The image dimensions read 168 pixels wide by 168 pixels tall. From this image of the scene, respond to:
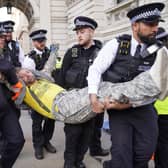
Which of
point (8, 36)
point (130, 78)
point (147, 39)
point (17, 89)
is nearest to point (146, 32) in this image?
point (147, 39)

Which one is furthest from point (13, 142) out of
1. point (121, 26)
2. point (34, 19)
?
point (34, 19)

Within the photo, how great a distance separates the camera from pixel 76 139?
14.2 ft

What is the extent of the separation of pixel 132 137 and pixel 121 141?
0.13 m

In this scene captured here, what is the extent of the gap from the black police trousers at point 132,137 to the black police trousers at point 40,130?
7.30 feet

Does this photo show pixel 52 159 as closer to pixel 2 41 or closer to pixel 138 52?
pixel 2 41

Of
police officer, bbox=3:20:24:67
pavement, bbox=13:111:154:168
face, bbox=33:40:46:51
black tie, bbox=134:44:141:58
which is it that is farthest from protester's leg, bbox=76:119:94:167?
face, bbox=33:40:46:51

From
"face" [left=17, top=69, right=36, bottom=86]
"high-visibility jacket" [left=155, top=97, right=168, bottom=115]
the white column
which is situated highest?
the white column

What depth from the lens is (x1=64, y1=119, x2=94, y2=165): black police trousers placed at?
14.1ft

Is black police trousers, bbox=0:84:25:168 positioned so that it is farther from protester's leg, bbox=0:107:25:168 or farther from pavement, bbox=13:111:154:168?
pavement, bbox=13:111:154:168

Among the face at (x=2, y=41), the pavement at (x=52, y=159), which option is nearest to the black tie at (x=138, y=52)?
the face at (x=2, y=41)

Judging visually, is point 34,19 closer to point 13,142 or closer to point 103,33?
point 103,33

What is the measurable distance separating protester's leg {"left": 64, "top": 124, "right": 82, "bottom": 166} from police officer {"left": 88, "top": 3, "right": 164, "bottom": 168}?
3.47ft

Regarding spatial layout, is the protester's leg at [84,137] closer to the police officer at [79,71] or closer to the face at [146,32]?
the police officer at [79,71]

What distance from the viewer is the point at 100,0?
16812 millimetres
